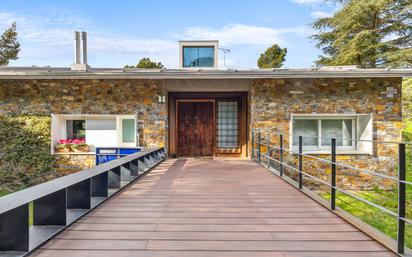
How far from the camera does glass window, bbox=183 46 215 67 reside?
1144cm

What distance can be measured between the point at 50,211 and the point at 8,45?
79.6 feet

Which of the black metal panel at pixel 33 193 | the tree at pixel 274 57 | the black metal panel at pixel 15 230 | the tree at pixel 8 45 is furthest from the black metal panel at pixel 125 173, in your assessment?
the tree at pixel 274 57

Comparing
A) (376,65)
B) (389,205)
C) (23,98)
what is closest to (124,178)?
(23,98)

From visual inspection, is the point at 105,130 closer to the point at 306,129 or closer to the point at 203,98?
the point at 203,98

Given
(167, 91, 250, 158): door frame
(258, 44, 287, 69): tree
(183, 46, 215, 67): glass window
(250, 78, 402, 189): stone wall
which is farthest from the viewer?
(258, 44, 287, 69): tree

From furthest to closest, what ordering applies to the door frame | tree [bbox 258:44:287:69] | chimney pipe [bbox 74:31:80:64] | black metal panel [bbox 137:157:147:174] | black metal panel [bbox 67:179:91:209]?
1. tree [bbox 258:44:287:69]
2. the door frame
3. chimney pipe [bbox 74:31:80:64]
4. black metal panel [bbox 137:157:147:174]
5. black metal panel [bbox 67:179:91:209]

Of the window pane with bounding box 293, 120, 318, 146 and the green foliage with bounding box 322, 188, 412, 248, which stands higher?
the window pane with bounding box 293, 120, 318, 146

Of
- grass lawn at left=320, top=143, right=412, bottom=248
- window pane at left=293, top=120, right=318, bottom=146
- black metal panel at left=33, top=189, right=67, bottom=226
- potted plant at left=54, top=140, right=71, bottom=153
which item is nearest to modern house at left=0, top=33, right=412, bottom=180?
window pane at left=293, top=120, right=318, bottom=146

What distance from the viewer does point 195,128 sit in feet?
34.4

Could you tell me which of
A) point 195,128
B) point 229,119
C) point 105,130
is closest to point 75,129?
point 105,130

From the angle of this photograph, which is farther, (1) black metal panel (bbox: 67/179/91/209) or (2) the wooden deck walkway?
(1) black metal panel (bbox: 67/179/91/209)

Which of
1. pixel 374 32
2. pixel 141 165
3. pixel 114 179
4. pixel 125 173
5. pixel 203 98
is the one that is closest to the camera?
pixel 114 179

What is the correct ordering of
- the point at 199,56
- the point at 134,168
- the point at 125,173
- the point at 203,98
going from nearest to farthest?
1. the point at 125,173
2. the point at 134,168
3. the point at 203,98
4. the point at 199,56

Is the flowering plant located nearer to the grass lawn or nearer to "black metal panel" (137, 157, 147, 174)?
"black metal panel" (137, 157, 147, 174)
